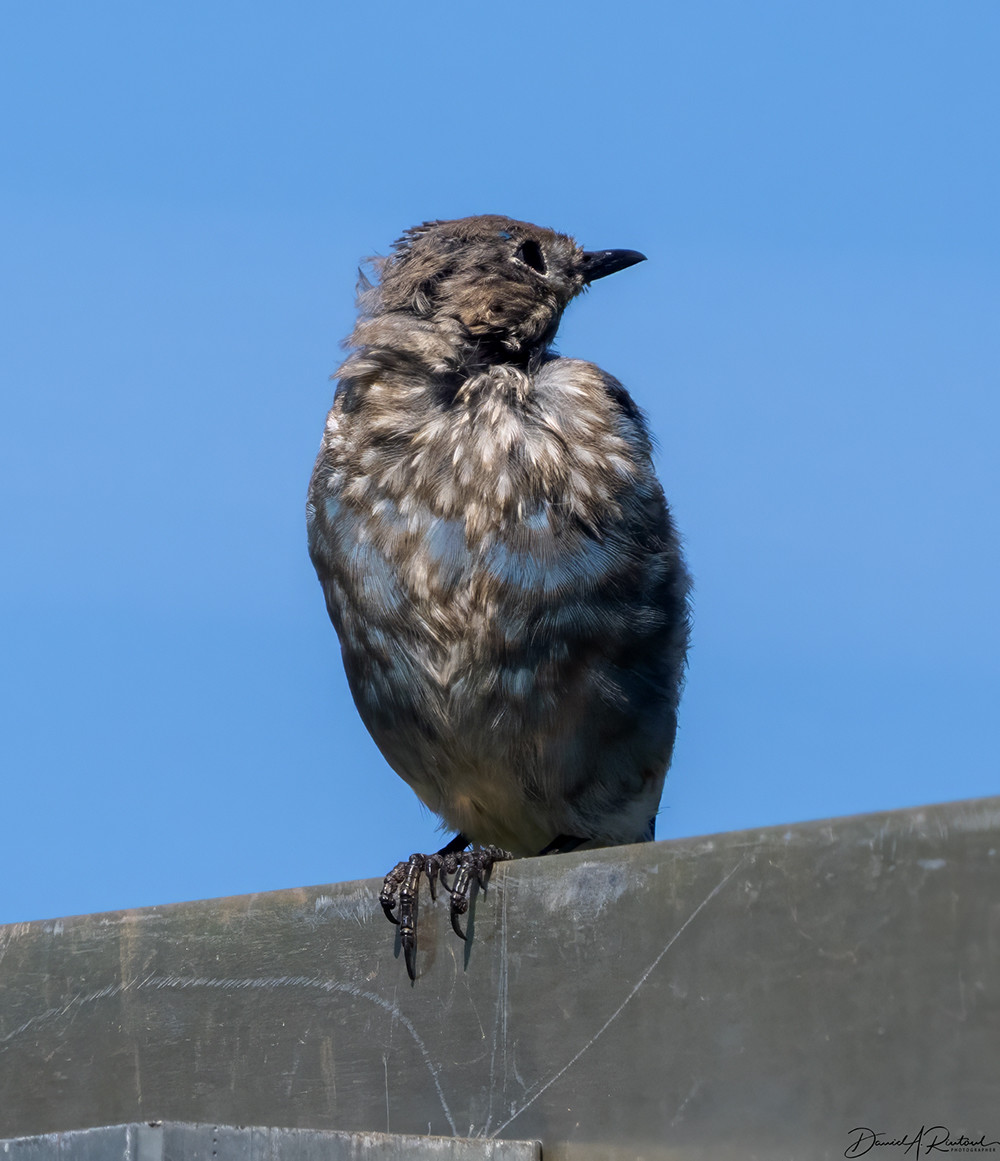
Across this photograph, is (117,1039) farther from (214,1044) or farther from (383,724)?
(383,724)

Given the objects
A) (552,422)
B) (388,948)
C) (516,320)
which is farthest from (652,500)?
(388,948)

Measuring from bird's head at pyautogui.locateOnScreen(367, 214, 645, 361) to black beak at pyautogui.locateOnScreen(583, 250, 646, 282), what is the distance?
0.01 metres

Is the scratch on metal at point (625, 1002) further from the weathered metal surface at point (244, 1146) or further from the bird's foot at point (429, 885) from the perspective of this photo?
the bird's foot at point (429, 885)

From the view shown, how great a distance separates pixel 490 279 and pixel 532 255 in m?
0.49

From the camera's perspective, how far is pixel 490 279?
794cm

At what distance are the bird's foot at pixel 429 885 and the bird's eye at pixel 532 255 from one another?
145 inches

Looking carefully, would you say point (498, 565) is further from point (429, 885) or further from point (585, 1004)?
point (585, 1004)

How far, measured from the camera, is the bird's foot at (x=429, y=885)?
15.6 ft

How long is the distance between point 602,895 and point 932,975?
1.04 meters

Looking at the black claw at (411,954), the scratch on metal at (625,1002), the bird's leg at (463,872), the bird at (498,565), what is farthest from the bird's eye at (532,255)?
the scratch on metal at (625,1002)

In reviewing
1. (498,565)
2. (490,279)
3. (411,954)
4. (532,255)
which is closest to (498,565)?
(498,565)

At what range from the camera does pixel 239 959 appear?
4996mm

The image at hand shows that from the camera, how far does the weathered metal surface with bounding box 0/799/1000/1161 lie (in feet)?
11.7

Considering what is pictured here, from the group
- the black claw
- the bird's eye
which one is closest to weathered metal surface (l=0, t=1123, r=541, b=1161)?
the black claw
